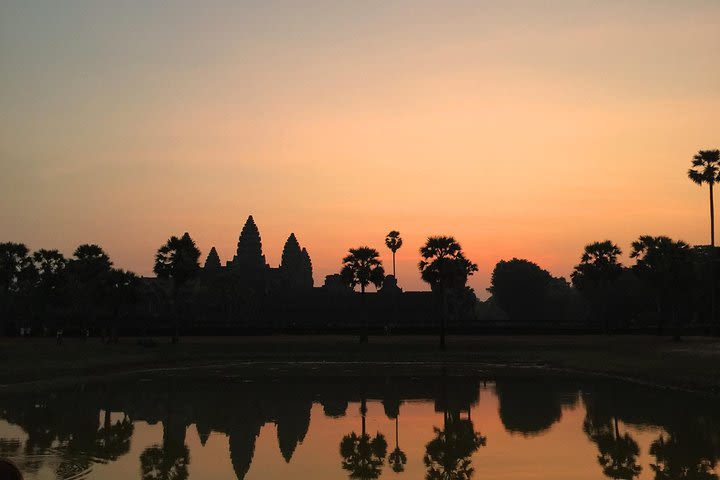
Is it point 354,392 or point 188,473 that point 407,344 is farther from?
point 188,473

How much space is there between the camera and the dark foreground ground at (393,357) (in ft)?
150

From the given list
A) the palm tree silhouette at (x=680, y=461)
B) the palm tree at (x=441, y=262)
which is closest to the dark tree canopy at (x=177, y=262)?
the palm tree at (x=441, y=262)

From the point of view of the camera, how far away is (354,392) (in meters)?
39.1

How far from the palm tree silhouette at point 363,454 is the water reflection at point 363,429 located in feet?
0.17

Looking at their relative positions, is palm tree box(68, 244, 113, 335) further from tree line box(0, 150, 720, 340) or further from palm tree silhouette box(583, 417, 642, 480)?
palm tree silhouette box(583, 417, 642, 480)

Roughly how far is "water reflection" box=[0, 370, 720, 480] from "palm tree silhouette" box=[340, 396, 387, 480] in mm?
52

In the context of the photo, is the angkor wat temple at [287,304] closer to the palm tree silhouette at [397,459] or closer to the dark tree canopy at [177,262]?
the dark tree canopy at [177,262]

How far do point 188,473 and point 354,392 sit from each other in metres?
19.9

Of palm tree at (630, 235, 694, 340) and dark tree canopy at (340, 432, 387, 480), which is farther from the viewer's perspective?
palm tree at (630, 235, 694, 340)

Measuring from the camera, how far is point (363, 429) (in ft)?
89.4

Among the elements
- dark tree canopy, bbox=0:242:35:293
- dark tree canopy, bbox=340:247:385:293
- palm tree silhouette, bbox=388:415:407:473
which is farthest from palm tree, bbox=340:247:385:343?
palm tree silhouette, bbox=388:415:407:473

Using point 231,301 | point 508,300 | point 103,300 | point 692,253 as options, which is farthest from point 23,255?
point 508,300

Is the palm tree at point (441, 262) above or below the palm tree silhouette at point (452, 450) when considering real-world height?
above

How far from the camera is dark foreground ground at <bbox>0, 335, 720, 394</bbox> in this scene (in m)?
45.6
